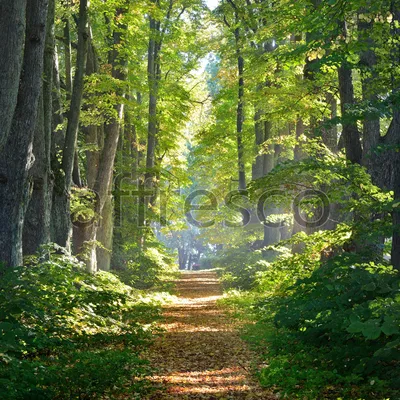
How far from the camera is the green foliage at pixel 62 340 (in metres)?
4.59

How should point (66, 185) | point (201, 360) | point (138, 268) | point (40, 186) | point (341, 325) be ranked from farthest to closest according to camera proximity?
point (138, 268) → point (66, 185) → point (40, 186) → point (201, 360) → point (341, 325)

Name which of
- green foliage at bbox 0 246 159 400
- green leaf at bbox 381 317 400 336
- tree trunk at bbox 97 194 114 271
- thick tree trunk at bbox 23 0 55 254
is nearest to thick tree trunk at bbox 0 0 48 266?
green foliage at bbox 0 246 159 400

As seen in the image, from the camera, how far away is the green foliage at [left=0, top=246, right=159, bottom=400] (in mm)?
4590

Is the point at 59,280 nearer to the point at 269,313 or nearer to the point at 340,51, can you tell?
the point at 269,313

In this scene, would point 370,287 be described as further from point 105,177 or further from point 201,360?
point 105,177

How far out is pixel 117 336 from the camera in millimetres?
8195

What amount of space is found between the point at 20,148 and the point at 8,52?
1711 millimetres

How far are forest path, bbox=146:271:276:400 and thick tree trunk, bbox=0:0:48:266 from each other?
2970 millimetres

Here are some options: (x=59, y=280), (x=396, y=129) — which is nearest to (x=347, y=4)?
(x=396, y=129)

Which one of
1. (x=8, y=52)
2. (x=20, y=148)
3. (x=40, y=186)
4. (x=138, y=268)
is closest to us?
(x=8, y=52)

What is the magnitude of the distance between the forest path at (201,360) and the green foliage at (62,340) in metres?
0.33

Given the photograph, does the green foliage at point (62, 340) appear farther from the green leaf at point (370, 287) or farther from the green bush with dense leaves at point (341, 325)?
the green leaf at point (370, 287)

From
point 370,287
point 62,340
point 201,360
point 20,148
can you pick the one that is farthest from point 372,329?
point 20,148

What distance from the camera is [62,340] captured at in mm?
5922
